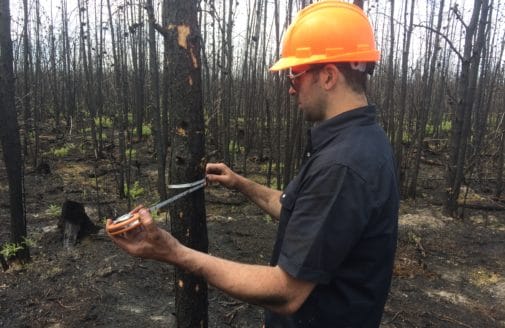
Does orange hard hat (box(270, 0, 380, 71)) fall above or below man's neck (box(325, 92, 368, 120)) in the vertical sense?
above

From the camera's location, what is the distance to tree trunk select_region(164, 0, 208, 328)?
238cm

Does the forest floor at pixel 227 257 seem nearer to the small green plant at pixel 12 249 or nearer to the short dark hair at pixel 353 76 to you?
the small green plant at pixel 12 249

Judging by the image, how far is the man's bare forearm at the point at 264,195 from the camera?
7.74ft

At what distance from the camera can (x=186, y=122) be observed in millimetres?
2455

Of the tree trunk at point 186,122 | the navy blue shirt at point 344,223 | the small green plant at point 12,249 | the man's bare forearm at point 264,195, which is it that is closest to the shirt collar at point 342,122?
the navy blue shirt at point 344,223

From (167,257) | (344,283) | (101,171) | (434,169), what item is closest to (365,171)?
(344,283)

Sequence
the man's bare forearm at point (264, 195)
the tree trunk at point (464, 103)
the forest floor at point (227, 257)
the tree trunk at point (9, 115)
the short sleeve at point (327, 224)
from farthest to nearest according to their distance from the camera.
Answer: the tree trunk at point (464, 103), the tree trunk at point (9, 115), the forest floor at point (227, 257), the man's bare forearm at point (264, 195), the short sleeve at point (327, 224)

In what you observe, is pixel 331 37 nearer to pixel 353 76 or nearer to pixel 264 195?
pixel 353 76

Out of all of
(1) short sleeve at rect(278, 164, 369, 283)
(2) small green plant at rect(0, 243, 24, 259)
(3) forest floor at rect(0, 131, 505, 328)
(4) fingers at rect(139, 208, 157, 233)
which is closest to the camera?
(1) short sleeve at rect(278, 164, 369, 283)

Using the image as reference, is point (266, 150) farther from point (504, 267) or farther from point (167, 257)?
point (167, 257)

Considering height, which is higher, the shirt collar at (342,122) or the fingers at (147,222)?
the shirt collar at (342,122)

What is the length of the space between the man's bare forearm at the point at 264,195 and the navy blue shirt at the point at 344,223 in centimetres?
73

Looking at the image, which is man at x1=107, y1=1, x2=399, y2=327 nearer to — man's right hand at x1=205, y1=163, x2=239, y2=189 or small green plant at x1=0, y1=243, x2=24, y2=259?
man's right hand at x1=205, y1=163, x2=239, y2=189

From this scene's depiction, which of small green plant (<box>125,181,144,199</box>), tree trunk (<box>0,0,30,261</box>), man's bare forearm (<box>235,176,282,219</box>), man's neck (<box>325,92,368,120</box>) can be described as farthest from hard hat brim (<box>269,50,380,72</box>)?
small green plant (<box>125,181,144,199</box>)
